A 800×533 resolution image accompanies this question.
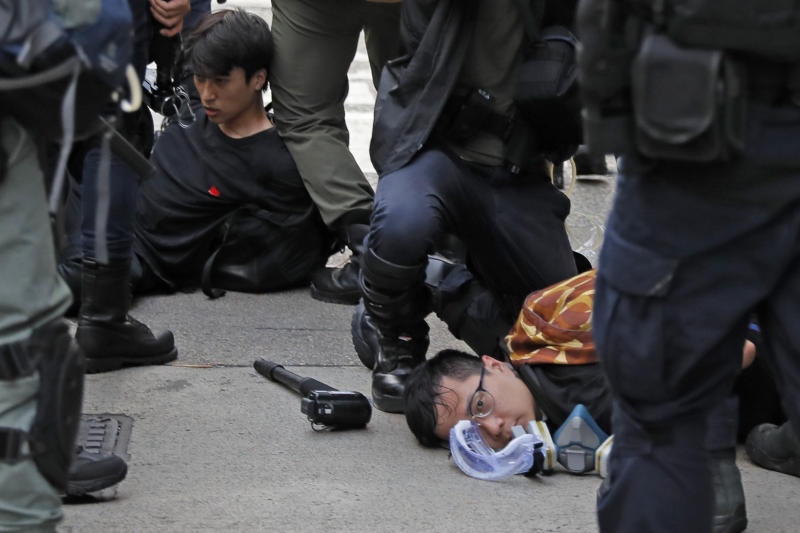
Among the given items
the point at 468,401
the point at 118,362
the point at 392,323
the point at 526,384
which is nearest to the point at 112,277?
the point at 118,362

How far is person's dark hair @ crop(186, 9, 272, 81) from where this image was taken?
15.2ft

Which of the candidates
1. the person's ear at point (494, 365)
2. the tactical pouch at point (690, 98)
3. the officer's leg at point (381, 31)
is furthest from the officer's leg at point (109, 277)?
the tactical pouch at point (690, 98)

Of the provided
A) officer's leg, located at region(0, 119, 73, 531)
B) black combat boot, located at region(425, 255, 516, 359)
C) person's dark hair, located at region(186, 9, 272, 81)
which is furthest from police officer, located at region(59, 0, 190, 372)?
officer's leg, located at region(0, 119, 73, 531)

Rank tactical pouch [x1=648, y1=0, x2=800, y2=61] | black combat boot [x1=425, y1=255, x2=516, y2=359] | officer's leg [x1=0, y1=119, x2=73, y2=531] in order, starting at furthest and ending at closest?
1. black combat boot [x1=425, y1=255, x2=516, y2=359]
2. officer's leg [x1=0, y1=119, x2=73, y2=531]
3. tactical pouch [x1=648, y1=0, x2=800, y2=61]

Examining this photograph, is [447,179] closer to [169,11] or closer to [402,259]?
[402,259]

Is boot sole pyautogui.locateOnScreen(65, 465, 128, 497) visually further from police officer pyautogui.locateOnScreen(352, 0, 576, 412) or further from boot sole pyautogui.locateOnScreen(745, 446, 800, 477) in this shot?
boot sole pyautogui.locateOnScreen(745, 446, 800, 477)

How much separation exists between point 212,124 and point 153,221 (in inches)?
17.7

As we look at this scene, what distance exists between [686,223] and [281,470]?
1550 mm

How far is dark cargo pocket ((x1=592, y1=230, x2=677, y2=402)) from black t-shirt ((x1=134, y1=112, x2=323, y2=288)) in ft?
9.28

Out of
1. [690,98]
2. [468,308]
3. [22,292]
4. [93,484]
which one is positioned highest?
[690,98]

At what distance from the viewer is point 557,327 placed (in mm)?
3412

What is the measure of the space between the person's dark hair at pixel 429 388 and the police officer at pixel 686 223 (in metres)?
1.24

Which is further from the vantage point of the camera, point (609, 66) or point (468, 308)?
point (468, 308)

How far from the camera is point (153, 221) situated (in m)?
4.77
